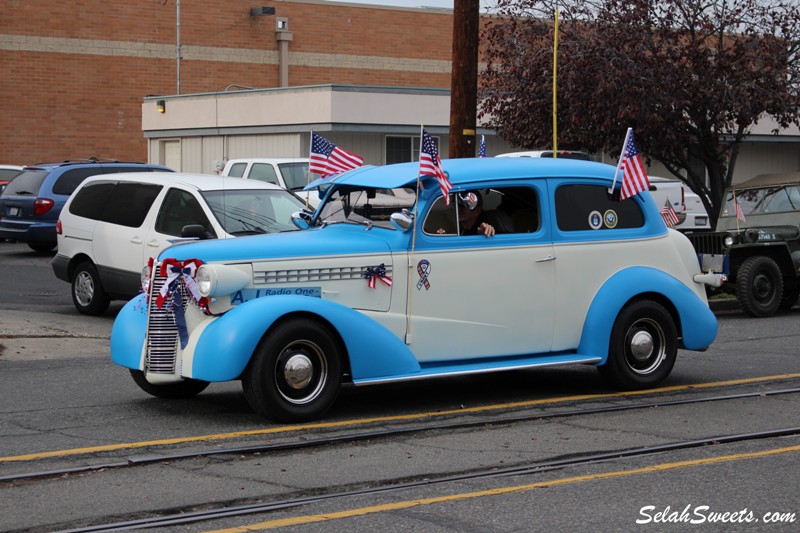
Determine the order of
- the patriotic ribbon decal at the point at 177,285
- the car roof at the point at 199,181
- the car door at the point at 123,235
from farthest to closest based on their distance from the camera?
the car door at the point at 123,235 < the car roof at the point at 199,181 < the patriotic ribbon decal at the point at 177,285

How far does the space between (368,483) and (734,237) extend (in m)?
10.5

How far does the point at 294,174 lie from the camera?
2106 cm

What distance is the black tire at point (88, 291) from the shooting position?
571 inches

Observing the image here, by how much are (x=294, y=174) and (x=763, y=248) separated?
8.82 m

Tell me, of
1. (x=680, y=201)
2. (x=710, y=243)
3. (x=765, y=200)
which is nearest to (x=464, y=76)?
(x=710, y=243)

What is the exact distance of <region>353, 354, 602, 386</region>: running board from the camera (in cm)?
843

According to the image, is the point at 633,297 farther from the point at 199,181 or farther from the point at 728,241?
the point at 728,241

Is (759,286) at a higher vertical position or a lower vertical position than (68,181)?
lower

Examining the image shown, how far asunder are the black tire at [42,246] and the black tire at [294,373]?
16237 millimetres

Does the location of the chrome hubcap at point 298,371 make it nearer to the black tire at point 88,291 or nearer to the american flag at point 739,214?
the black tire at point 88,291

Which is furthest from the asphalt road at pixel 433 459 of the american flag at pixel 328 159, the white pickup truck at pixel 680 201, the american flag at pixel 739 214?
→ the white pickup truck at pixel 680 201

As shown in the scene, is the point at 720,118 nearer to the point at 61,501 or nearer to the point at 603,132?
the point at 603,132

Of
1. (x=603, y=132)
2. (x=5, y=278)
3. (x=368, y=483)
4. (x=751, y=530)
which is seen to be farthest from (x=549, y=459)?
(x=5, y=278)

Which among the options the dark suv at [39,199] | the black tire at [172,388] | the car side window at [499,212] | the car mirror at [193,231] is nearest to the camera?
the car side window at [499,212]
